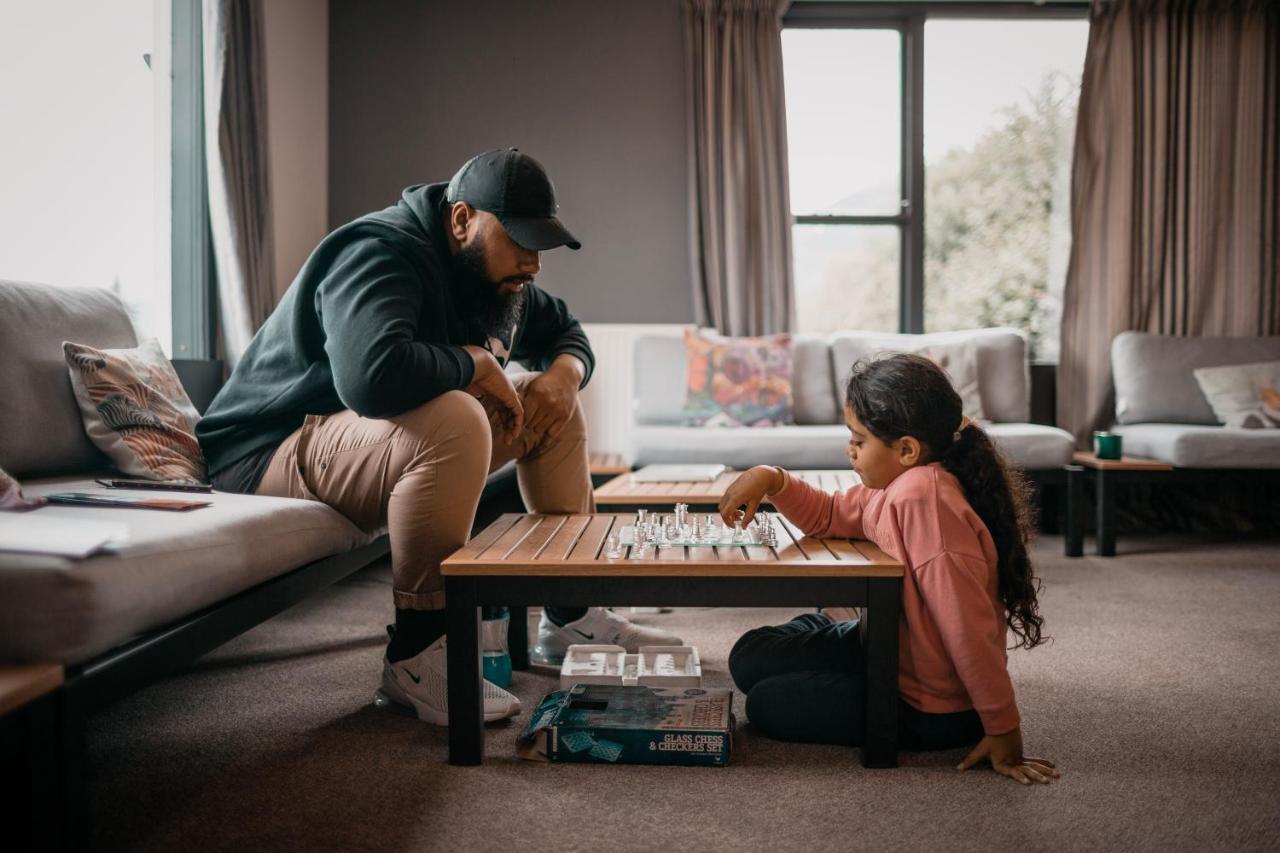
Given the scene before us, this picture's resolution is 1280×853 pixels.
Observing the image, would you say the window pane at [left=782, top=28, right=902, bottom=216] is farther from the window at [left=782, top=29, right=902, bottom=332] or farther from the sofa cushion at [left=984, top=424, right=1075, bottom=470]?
the sofa cushion at [left=984, top=424, right=1075, bottom=470]

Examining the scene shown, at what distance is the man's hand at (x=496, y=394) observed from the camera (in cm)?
171

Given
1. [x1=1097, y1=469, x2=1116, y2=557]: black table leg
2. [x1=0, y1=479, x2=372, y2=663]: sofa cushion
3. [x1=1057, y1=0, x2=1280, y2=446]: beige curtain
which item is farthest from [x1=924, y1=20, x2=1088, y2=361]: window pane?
[x1=0, y1=479, x2=372, y2=663]: sofa cushion

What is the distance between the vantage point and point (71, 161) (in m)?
2.63

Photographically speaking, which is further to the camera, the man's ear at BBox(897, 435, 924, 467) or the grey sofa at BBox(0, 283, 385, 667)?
the man's ear at BBox(897, 435, 924, 467)

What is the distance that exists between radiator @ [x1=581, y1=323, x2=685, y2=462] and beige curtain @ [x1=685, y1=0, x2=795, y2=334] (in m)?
0.32

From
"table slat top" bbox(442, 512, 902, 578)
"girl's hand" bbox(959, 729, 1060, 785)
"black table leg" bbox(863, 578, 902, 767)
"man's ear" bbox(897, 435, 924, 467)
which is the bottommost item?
"girl's hand" bbox(959, 729, 1060, 785)

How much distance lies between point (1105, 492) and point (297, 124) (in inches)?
130

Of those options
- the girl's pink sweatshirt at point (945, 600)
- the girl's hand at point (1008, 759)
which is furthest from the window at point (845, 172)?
the girl's hand at point (1008, 759)

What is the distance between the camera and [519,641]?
1.90 metres

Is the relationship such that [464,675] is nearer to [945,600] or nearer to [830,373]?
[945,600]

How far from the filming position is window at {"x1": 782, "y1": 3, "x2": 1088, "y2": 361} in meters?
4.22

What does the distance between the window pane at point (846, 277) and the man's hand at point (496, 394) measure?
2.70 m

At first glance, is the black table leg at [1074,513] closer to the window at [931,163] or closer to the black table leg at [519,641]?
the window at [931,163]

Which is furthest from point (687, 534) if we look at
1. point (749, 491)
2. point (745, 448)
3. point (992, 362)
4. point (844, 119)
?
point (844, 119)
